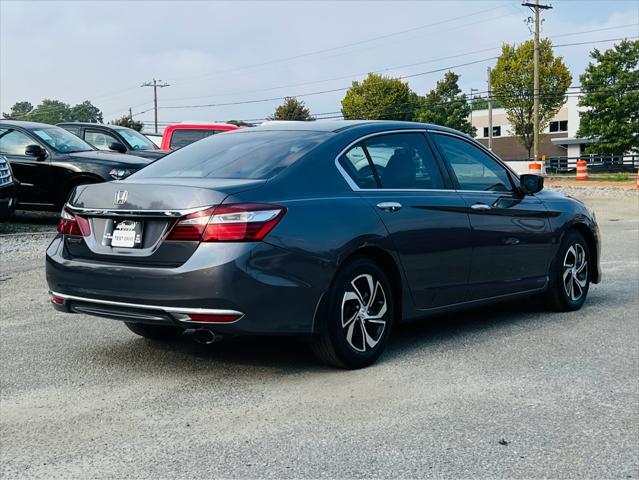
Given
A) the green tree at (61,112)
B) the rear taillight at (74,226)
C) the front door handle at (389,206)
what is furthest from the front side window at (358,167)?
the green tree at (61,112)

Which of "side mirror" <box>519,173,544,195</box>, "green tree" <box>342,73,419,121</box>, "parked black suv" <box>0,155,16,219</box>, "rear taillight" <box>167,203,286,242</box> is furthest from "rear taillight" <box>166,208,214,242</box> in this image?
"green tree" <box>342,73,419,121</box>

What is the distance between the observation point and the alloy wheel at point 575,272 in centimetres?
765

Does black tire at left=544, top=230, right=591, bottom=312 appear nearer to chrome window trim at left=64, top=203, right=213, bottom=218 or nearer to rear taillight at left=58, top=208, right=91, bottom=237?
chrome window trim at left=64, top=203, right=213, bottom=218

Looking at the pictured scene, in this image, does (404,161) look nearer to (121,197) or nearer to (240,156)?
(240,156)

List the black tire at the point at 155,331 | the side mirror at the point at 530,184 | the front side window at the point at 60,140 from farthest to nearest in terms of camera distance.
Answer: the front side window at the point at 60,140 < the side mirror at the point at 530,184 < the black tire at the point at 155,331

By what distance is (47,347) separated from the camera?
244 inches

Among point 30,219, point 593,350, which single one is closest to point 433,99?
point 30,219

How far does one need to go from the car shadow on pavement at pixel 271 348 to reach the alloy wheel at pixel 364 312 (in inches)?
11.2

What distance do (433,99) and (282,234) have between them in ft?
278

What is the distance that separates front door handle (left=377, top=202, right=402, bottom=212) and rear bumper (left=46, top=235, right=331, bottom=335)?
72 centimetres

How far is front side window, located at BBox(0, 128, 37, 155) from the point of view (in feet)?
47.1

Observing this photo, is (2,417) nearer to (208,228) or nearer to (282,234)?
(208,228)

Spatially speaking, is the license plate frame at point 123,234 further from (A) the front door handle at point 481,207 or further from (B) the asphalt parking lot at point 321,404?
(A) the front door handle at point 481,207

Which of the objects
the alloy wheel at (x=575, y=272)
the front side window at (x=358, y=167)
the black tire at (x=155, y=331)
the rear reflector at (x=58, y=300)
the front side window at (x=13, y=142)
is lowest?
the black tire at (x=155, y=331)
